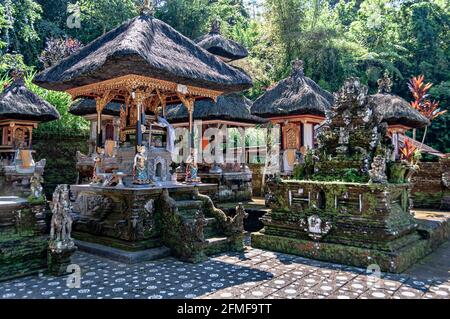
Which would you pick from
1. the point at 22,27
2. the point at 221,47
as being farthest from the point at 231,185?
the point at 22,27

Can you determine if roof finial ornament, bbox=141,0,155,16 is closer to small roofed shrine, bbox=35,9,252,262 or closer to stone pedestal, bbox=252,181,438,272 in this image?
small roofed shrine, bbox=35,9,252,262

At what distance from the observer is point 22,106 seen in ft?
50.3

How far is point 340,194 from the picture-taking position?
26.1ft

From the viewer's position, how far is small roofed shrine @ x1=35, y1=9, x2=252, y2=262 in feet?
26.4

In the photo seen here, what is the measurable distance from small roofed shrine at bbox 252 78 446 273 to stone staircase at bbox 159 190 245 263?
0.73 m

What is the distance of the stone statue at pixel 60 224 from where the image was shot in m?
6.67

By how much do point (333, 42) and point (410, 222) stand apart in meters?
18.1

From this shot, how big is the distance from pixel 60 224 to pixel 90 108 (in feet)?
36.9

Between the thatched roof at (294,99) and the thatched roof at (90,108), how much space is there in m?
6.44

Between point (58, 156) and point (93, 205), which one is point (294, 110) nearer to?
point (93, 205)

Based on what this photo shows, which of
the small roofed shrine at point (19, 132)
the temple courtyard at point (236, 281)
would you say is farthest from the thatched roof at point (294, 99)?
the small roofed shrine at point (19, 132)

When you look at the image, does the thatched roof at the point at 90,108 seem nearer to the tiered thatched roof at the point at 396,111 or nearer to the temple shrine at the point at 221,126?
the temple shrine at the point at 221,126

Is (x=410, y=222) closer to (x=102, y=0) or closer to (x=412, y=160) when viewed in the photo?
(x=412, y=160)

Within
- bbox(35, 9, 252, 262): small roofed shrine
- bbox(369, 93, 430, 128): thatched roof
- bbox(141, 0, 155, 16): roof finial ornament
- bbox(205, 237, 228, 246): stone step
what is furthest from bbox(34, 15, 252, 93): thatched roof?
bbox(369, 93, 430, 128): thatched roof
